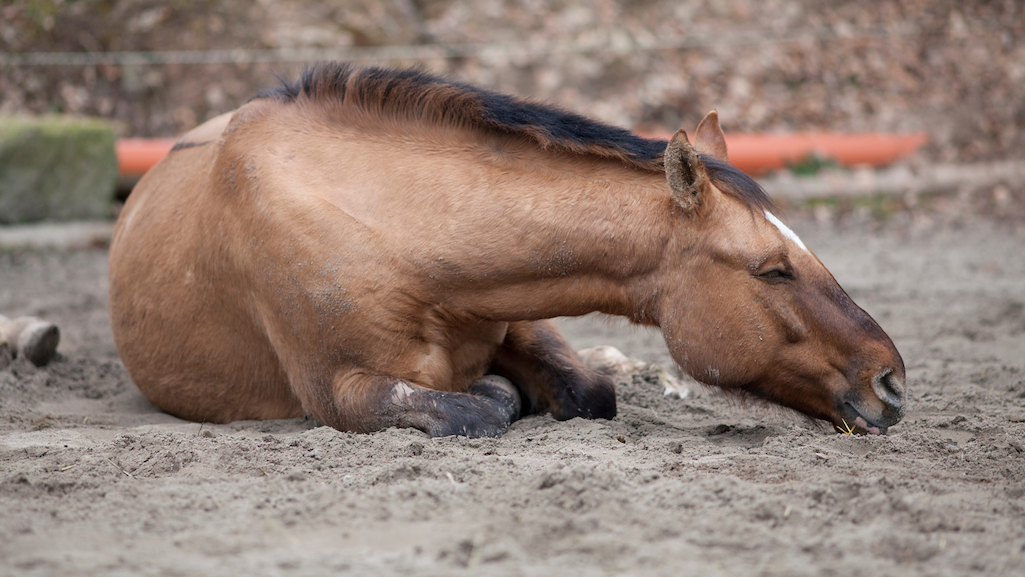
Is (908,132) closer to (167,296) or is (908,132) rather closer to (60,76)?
(167,296)

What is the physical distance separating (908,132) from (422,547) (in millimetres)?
9352

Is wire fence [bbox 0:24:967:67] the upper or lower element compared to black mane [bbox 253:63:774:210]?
upper

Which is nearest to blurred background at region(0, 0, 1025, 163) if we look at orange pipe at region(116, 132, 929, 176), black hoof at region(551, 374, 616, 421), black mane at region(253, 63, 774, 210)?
orange pipe at region(116, 132, 929, 176)

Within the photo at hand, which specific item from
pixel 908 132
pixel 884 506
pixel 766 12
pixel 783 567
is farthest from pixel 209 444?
pixel 766 12

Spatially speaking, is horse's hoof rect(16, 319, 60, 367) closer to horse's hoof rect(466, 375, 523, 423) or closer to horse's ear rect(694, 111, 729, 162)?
horse's hoof rect(466, 375, 523, 423)

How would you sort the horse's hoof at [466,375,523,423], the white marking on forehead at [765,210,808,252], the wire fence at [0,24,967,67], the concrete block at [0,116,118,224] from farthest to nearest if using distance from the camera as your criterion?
the wire fence at [0,24,967,67] < the concrete block at [0,116,118,224] < the horse's hoof at [466,375,523,423] < the white marking on forehead at [765,210,808,252]

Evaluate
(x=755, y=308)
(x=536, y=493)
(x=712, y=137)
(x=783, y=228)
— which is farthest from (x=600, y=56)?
(x=536, y=493)

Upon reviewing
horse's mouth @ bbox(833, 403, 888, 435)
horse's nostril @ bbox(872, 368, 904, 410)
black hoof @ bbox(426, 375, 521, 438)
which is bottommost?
black hoof @ bbox(426, 375, 521, 438)

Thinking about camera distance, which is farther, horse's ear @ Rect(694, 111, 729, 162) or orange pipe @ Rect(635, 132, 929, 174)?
orange pipe @ Rect(635, 132, 929, 174)

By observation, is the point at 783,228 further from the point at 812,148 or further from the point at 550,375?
the point at 812,148

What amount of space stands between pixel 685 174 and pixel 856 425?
105 cm

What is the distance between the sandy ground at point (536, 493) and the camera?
186cm

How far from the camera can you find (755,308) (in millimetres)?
2799

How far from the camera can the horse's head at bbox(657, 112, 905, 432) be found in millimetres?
2783
